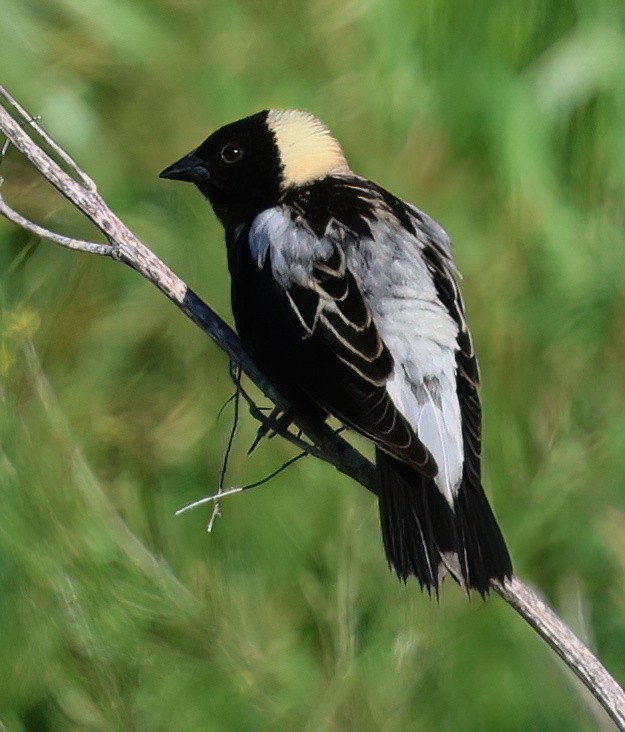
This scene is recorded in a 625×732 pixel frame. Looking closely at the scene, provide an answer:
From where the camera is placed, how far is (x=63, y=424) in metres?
2.59

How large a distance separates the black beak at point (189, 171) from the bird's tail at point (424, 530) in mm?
754

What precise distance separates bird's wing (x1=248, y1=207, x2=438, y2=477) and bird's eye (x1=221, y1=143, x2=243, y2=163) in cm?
40

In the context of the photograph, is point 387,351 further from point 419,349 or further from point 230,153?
point 230,153

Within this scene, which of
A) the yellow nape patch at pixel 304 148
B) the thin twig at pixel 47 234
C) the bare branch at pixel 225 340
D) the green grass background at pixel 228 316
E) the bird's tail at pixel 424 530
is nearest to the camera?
the bare branch at pixel 225 340

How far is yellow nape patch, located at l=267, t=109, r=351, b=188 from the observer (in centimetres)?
270

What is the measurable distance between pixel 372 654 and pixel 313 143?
93 centimetres

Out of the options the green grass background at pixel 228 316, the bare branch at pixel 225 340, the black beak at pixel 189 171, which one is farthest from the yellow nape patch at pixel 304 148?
the bare branch at pixel 225 340

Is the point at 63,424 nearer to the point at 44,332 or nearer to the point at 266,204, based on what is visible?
the point at 44,332

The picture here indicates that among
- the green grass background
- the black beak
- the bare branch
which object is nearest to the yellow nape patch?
the black beak

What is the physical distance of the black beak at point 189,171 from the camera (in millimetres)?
2738

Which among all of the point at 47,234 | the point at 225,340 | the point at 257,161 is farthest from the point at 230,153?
the point at 47,234

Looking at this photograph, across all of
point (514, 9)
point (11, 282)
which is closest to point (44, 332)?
point (11, 282)

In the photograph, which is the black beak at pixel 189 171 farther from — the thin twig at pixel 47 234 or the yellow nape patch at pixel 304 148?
the thin twig at pixel 47 234

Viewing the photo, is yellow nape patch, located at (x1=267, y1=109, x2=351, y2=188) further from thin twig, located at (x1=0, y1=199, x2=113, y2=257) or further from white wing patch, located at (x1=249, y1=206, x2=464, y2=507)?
thin twig, located at (x1=0, y1=199, x2=113, y2=257)
